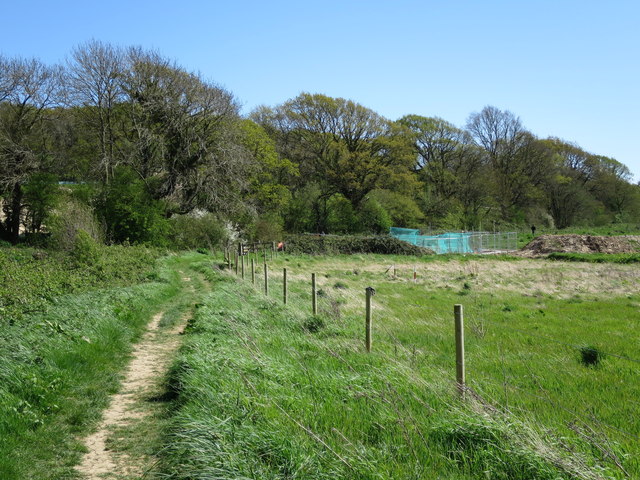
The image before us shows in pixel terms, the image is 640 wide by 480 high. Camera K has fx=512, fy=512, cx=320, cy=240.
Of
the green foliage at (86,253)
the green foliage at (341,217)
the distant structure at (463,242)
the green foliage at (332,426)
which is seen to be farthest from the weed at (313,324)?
the green foliage at (341,217)

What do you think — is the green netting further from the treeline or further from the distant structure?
the treeline

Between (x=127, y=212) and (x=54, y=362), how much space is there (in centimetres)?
3182

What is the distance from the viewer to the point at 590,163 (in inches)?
3728

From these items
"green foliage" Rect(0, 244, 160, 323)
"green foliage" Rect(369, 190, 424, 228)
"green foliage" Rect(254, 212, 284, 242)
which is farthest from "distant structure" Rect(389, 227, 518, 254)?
"green foliage" Rect(0, 244, 160, 323)

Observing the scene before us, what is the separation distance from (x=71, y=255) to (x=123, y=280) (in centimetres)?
584

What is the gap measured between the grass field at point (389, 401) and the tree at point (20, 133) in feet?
124

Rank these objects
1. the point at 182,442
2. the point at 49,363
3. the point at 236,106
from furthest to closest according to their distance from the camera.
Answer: the point at 236,106 → the point at 49,363 → the point at 182,442

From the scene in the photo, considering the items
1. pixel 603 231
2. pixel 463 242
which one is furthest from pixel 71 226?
pixel 603 231

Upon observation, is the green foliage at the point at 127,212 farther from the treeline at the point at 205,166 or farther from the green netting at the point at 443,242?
the green netting at the point at 443,242

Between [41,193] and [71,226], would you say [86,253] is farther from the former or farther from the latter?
[41,193]

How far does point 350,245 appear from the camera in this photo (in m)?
56.3

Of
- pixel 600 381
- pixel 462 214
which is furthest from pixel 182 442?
pixel 462 214

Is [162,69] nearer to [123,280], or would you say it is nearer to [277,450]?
[123,280]

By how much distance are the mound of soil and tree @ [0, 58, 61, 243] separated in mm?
48974
